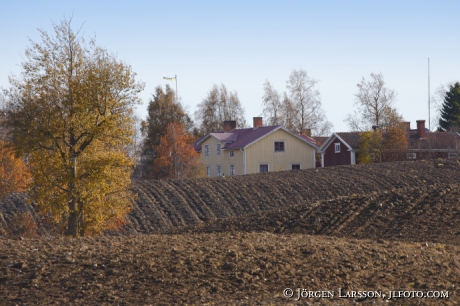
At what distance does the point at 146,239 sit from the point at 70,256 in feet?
8.86

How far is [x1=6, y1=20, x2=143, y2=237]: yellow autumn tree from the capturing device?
61.5 ft

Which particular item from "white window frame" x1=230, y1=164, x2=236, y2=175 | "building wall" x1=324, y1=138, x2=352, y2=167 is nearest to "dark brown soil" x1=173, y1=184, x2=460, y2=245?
"building wall" x1=324, y1=138, x2=352, y2=167

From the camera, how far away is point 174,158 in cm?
5459

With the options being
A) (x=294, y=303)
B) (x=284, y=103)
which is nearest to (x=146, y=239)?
(x=294, y=303)

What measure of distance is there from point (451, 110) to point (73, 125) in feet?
196

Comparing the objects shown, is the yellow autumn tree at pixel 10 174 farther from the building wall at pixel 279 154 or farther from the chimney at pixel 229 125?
the chimney at pixel 229 125

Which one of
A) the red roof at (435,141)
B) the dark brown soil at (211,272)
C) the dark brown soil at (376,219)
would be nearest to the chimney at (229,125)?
the red roof at (435,141)

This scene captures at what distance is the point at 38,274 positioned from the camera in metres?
11.3

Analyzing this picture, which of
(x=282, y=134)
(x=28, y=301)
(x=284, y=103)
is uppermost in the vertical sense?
(x=284, y=103)

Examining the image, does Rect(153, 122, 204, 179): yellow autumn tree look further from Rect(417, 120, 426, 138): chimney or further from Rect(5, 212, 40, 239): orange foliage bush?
Rect(5, 212, 40, 239): orange foliage bush

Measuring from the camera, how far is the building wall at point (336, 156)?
54156 millimetres

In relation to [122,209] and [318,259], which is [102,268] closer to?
[318,259]

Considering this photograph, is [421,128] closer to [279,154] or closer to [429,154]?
[429,154]

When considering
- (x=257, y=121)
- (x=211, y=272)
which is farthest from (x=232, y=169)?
(x=211, y=272)
